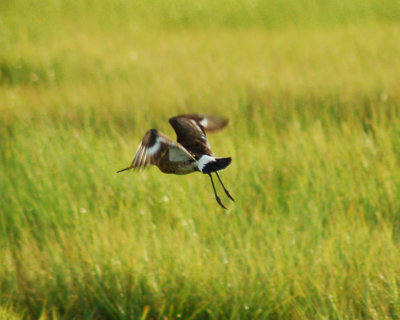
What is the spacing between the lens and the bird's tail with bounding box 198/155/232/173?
1.43m

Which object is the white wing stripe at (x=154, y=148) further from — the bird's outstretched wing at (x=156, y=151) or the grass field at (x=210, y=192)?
the grass field at (x=210, y=192)

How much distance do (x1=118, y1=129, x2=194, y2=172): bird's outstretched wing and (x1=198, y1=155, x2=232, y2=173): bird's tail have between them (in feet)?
0.17

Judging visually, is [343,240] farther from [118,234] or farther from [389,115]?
[389,115]

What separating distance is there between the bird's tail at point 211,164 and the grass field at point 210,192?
1.71m

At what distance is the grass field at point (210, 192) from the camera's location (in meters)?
3.27

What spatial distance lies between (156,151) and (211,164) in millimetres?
138

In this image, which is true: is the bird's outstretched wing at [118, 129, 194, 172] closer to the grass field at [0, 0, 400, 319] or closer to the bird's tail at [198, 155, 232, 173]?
the bird's tail at [198, 155, 232, 173]

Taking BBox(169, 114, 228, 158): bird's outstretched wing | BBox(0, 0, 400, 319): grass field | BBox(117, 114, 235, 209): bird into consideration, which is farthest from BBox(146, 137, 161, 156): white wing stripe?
BBox(0, 0, 400, 319): grass field

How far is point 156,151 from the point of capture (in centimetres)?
146

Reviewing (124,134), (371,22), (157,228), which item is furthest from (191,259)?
(371,22)

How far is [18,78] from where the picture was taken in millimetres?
7508

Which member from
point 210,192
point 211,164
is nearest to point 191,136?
point 211,164

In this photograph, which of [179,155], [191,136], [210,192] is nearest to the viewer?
[179,155]

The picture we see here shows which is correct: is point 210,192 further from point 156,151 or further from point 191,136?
Answer: point 156,151
